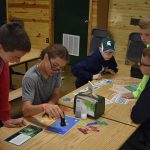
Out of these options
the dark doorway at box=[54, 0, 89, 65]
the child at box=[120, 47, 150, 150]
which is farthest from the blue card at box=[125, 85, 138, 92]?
the dark doorway at box=[54, 0, 89, 65]

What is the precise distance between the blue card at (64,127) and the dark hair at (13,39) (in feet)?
2.07

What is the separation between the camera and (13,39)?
4.66 feet

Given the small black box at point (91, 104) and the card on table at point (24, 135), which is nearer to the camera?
the card on table at point (24, 135)

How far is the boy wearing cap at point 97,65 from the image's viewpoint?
302cm

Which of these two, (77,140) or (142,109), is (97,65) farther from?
(77,140)

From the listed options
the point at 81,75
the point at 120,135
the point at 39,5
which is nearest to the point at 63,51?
the point at 120,135

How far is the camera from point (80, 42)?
5.96 m

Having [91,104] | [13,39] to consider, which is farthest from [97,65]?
[13,39]

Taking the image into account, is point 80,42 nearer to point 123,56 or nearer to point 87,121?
point 123,56

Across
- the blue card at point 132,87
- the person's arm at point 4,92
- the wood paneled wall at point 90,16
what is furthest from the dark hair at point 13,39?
the wood paneled wall at point 90,16

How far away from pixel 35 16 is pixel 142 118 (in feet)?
16.3

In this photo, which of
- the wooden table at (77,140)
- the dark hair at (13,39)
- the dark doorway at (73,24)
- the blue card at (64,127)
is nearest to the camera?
the dark hair at (13,39)

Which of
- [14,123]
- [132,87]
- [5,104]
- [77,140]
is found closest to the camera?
[77,140]

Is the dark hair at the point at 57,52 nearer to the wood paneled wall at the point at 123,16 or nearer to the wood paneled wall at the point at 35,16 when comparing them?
the wood paneled wall at the point at 123,16
